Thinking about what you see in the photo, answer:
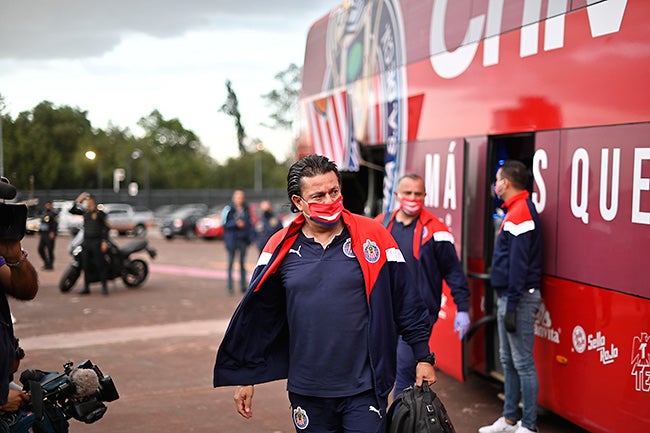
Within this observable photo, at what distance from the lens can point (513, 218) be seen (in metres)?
4.68

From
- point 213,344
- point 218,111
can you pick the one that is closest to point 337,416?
point 213,344

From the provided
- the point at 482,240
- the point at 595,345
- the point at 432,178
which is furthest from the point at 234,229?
the point at 595,345

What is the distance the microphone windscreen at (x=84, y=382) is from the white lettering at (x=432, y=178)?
11.3 feet

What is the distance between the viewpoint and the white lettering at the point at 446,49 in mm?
5504

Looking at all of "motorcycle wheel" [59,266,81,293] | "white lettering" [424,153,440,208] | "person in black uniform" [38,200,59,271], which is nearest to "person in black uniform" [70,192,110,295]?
"motorcycle wheel" [59,266,81,293]

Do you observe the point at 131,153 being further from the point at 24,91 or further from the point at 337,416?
the point at 337,416

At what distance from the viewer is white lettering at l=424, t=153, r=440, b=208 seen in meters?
6.04

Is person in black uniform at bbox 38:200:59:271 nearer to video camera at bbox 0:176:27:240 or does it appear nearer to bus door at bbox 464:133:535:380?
bus door at bbox 464:133:535:380

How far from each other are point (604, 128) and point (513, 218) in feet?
2.83

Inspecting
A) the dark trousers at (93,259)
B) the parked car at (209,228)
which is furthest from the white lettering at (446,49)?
the parked car at (209,228)

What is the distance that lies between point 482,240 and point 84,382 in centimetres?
338

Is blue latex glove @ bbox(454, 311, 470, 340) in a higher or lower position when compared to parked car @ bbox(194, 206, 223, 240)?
higher

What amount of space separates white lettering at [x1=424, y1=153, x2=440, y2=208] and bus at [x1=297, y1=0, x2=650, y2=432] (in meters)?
0.02

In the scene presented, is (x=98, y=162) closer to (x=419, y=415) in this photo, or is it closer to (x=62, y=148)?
(x=62, y=148)
